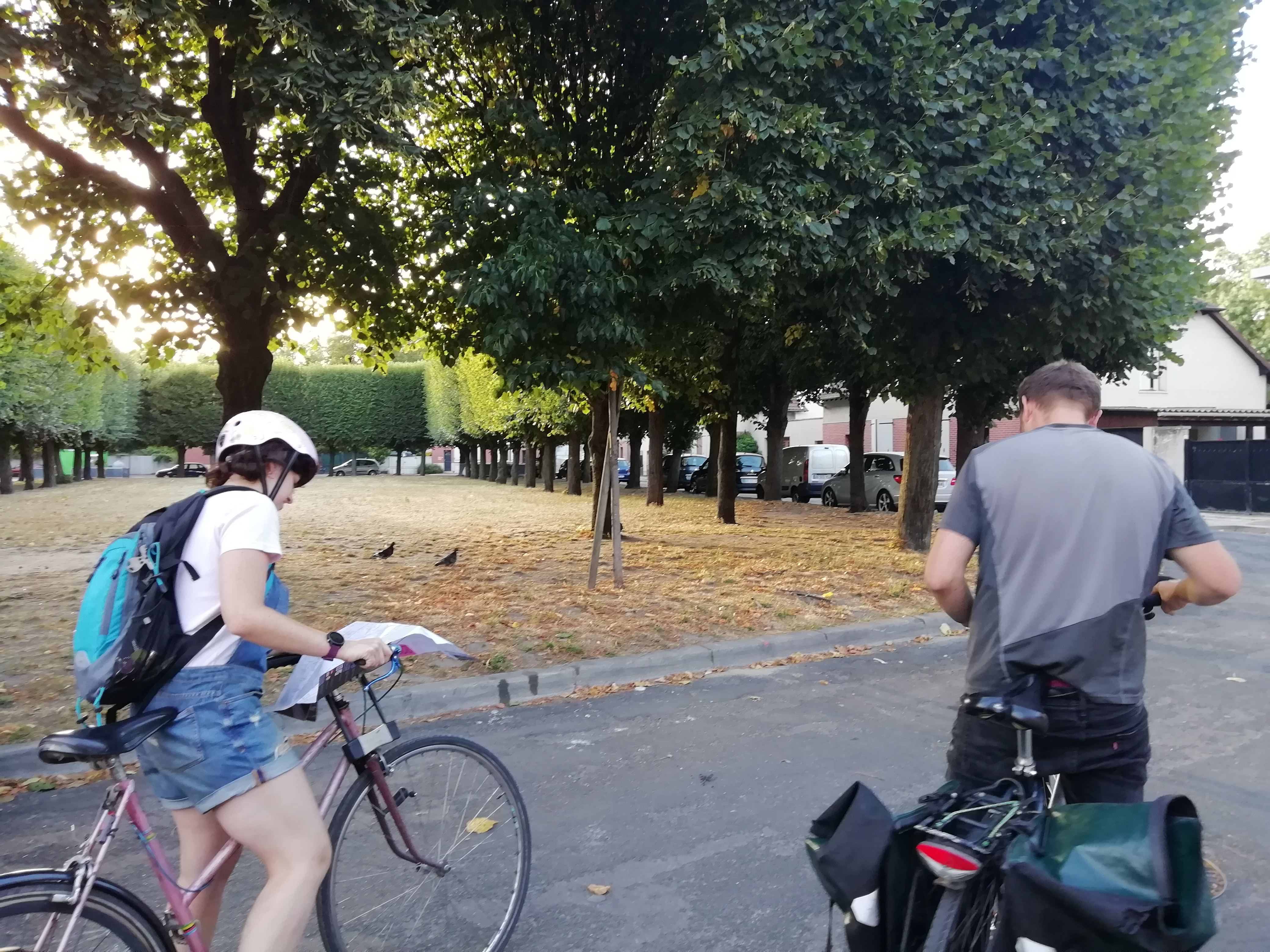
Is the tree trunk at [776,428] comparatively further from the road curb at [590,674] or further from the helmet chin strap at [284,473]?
the helmet chin strap at [284,473]

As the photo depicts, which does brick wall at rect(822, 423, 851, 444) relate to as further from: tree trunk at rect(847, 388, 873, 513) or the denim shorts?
the denim shorts

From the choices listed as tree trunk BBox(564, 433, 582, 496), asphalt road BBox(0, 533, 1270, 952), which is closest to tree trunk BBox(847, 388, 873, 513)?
tree trunk BBox(564, 433, 582, 496)

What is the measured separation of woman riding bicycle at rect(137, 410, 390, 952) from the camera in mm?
2201

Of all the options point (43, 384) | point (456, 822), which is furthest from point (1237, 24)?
point (43, 384)

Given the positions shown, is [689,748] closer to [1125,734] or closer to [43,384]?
[1125,734]

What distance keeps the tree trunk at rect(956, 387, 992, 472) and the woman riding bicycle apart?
12849 millimetres

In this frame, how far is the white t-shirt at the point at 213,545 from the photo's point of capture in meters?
2.20

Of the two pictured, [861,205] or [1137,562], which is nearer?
[1137,562]

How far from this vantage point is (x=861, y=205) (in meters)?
9.09

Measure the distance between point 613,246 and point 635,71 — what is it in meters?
3.37

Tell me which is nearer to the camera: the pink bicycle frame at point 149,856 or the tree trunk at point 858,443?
the pink bicycle frame at point 149,856

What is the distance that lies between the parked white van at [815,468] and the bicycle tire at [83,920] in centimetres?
2838

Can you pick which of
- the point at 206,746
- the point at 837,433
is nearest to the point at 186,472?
the point at 837,433

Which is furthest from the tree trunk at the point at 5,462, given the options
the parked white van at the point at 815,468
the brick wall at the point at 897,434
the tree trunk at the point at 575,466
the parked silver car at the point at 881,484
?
the brick wall at the point at 897,434
